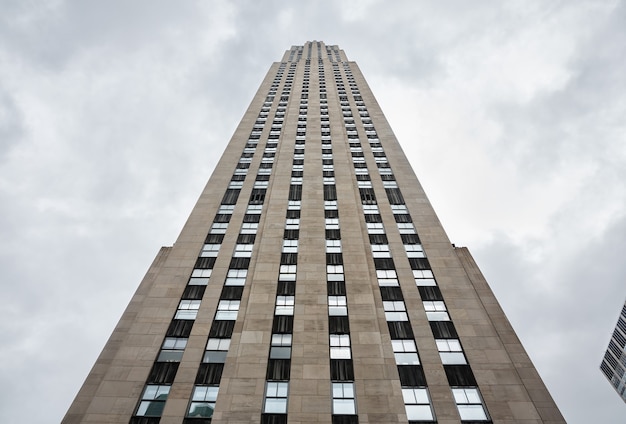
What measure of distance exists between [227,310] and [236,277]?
3.92 meters

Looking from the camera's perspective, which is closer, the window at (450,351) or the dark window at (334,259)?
the window at (450,351)

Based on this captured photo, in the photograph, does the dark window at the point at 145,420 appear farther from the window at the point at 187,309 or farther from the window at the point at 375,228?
the window at the point at 375,228

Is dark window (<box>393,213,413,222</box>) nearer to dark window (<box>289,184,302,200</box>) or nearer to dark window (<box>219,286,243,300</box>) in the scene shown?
dark window (<box>289,184,302,200</box>)

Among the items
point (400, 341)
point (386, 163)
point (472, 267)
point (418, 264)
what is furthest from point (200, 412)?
point (386, 163)

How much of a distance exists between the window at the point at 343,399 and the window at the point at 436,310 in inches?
388

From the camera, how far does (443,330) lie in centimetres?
2952

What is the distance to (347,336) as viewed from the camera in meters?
28.1

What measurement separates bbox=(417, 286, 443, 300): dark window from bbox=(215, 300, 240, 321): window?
16608 mm

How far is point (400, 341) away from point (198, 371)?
1554cm

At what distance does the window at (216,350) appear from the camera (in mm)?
27062

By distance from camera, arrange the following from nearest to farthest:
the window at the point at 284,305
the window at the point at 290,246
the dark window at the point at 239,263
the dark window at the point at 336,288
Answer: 1. the window at the point at 284,305
2. the dark window at the point at 336,288
3. the dark window at the point at 239,263
4. the window at the point at 290,246

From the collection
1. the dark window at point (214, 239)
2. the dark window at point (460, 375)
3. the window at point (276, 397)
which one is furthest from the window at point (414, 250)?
the dark window at point (214, 239)

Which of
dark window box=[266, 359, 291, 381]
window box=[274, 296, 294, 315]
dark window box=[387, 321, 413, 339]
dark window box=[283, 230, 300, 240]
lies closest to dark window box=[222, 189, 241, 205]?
dark window box=[283, 230, 300, 240]

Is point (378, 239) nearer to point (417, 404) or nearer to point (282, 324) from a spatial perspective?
point (282, 324)
